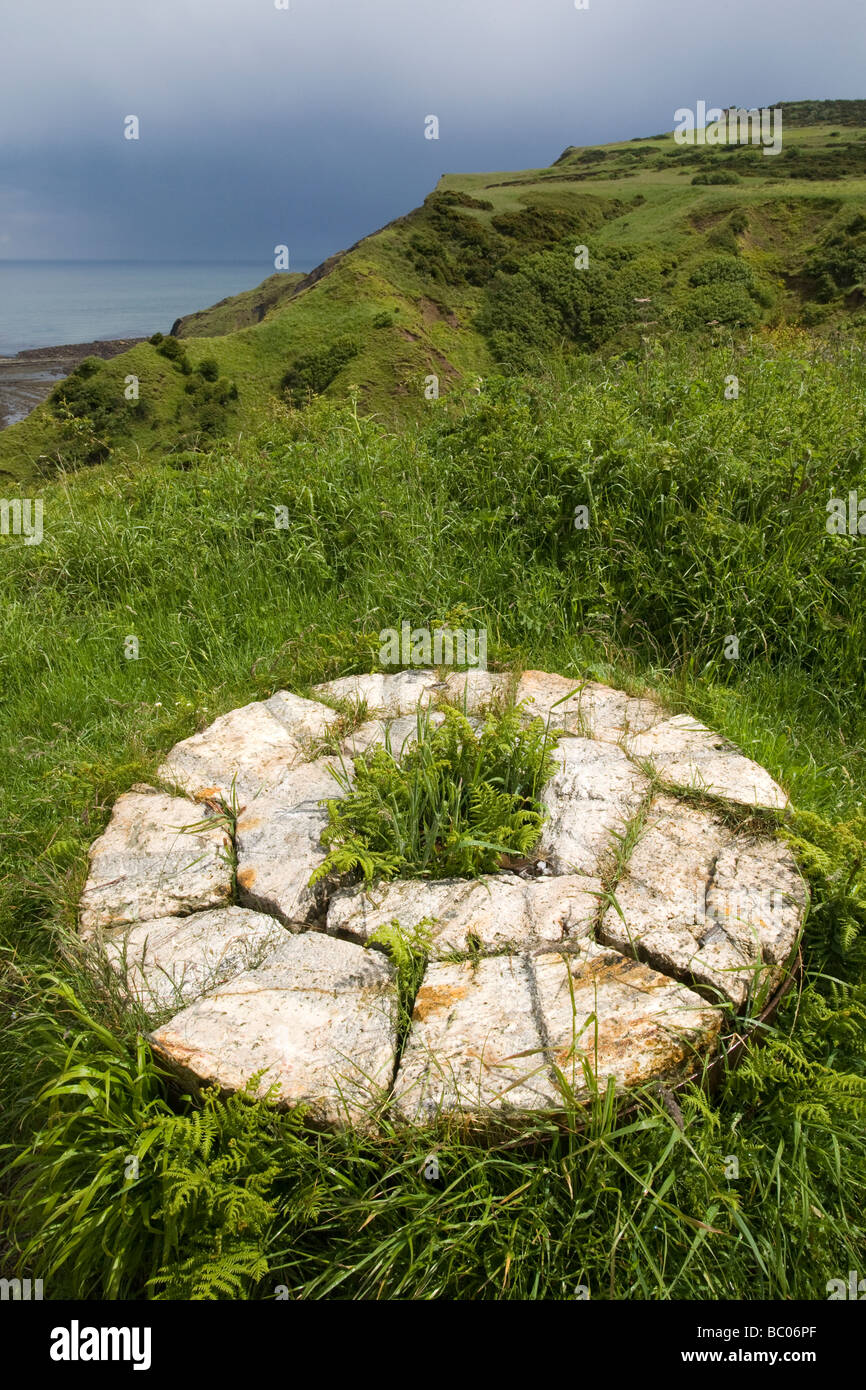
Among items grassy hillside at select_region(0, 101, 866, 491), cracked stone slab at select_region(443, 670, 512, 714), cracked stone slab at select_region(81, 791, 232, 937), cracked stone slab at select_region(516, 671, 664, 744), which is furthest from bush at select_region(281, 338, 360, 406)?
cracked stone slab at select_region(81, 791, 232, 937)

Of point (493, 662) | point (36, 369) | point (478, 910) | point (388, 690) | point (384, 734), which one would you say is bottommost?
point (478, 910)

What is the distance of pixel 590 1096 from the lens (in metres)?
2.01

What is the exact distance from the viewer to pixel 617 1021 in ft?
7.11

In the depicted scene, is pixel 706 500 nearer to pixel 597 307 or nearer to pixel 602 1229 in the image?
pixel 602 1229

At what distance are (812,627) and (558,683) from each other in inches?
59.7

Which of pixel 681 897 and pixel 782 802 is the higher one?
pixel 782 802

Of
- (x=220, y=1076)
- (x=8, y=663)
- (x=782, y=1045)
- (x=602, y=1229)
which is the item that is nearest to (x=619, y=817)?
(x=782, y=1045)

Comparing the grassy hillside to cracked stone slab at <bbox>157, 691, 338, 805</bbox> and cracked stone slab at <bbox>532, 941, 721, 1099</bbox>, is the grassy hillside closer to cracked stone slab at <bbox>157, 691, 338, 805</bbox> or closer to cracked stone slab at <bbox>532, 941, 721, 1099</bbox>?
cracked stone slab at <bbox>157, 691, 338, 805</bbox>

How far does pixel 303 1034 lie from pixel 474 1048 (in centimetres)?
49

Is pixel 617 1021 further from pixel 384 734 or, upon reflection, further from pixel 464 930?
Answer: pixel 384 734

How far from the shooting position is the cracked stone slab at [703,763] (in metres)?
2.90

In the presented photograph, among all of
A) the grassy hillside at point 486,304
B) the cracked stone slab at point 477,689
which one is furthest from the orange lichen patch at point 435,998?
the grassy hillside at point 486,304

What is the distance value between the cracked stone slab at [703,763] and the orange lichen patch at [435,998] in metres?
1.22

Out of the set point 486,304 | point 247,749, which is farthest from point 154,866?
point 486,304
